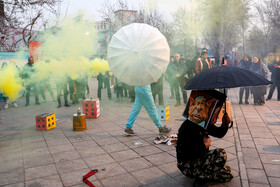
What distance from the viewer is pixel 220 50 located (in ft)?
62.1

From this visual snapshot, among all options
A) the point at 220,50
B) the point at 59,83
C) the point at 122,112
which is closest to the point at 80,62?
the point at 59,83

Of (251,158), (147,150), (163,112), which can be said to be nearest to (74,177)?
(147,150)

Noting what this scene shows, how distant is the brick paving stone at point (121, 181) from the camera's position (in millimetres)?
3639

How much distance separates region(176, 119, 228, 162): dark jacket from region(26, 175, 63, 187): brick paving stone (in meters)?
1.94

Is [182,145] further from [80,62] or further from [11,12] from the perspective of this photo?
[11,12]

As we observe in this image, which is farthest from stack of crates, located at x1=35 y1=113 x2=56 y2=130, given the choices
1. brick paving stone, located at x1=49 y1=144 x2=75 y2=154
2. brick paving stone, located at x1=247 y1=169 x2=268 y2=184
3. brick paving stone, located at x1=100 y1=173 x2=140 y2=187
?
brick paving stone, located at x1=247 y1=169 x2=268 y2=184

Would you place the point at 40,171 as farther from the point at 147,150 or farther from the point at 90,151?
the point at 147,150

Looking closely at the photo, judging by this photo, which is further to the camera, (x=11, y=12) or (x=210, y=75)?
(x=11, y=12)

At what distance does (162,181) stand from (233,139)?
8.74 ft

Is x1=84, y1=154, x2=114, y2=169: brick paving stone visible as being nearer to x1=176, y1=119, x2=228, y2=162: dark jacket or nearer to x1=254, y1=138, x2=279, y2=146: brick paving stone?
x1=176, y1=119, x2=228, y2=162: dark jacket

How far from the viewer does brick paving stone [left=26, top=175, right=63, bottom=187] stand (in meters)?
3.64

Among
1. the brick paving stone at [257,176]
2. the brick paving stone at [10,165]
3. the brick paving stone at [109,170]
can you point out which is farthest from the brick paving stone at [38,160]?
the brick paving stone at [257,176]

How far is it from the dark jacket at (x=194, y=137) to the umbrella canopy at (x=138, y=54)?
157 cm

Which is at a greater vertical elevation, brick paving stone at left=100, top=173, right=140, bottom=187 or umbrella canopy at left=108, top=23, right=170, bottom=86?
umbrella canopy at left=108, top=23, right=170, bottom=86
